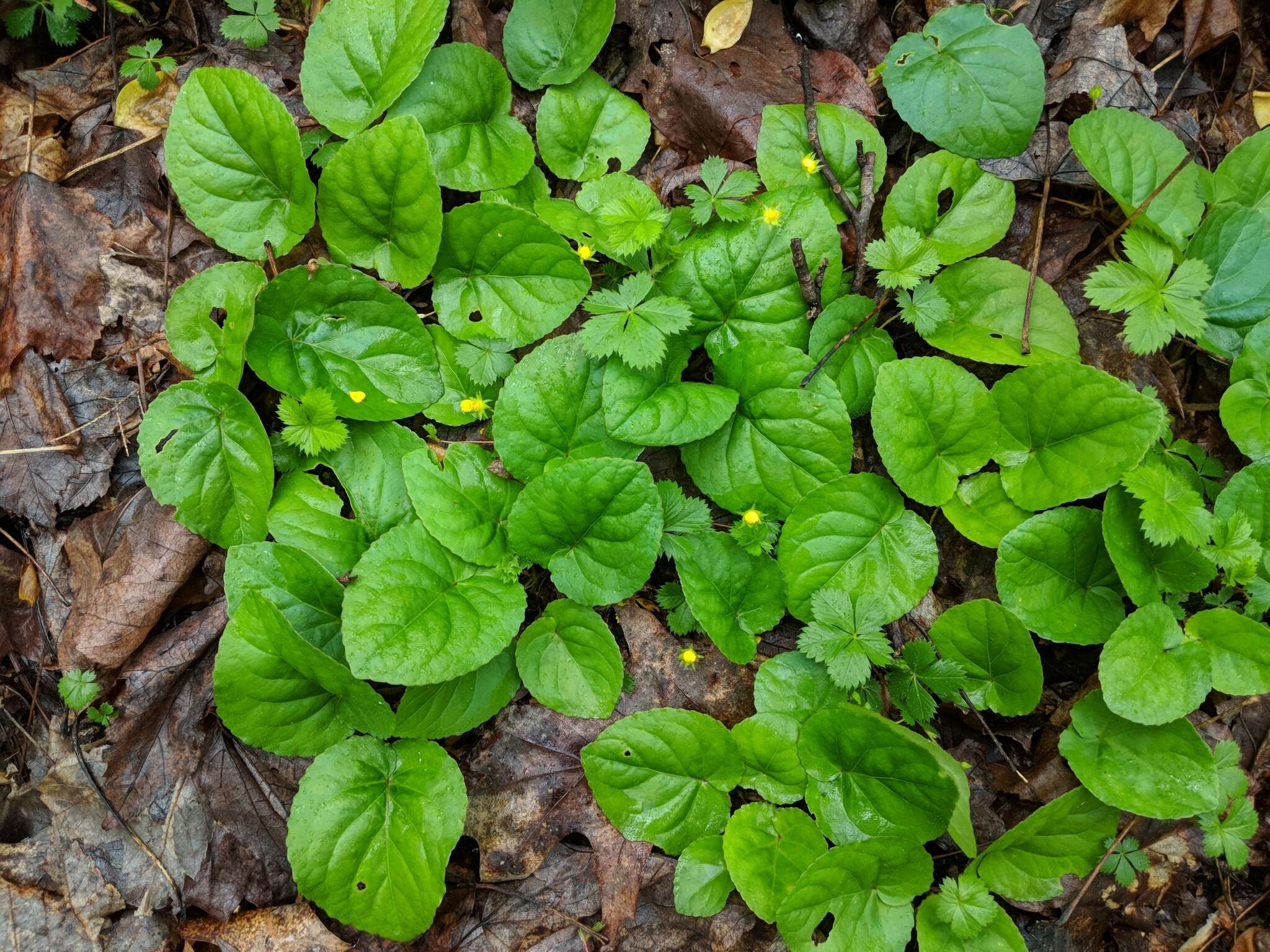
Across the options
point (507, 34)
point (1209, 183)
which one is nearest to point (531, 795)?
point (507, 34)

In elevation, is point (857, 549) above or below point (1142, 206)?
below

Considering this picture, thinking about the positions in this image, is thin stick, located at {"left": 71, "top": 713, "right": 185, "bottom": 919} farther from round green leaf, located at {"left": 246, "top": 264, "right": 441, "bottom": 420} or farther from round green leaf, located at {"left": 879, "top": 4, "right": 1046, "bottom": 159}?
round green leaf, located at {"left": 879, "top": 4, "right": 1046, "bottom": 159}

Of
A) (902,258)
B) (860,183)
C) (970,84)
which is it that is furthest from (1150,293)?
(860,183)

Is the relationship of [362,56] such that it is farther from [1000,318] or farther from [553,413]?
[1000,318]

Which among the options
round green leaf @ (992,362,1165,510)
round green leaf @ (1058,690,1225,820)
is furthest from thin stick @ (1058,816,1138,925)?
round green leaf @ (992,362,1165,510)

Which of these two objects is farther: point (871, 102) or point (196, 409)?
point (871, 102)

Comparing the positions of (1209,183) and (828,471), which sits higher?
(1209,183)

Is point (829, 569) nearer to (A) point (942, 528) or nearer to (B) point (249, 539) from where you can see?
→ (A) point (942, 528)
